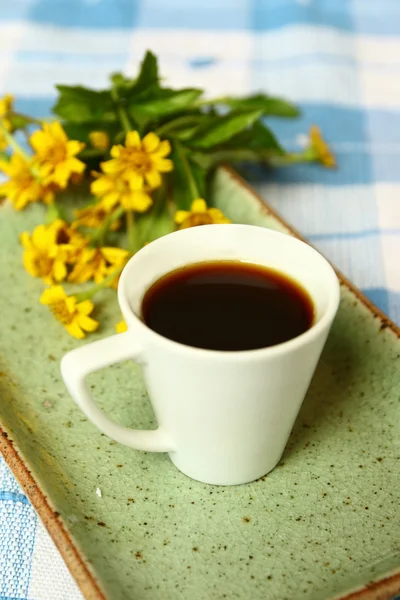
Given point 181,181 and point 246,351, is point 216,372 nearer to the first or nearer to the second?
point 246,351

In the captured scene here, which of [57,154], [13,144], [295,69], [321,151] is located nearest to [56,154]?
[57,154]

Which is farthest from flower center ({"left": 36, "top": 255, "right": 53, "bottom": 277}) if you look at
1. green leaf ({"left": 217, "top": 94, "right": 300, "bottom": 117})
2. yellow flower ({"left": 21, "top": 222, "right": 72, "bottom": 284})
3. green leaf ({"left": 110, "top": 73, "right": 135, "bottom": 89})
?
green leaf ({"left": 217, "top": 94, "right": 300, "bottom": 117})

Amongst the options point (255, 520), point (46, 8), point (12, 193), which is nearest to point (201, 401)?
point (255, 520)

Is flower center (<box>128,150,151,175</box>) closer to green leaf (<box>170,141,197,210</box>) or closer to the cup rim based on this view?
green leaf (<box>170,141,197,210</box>)

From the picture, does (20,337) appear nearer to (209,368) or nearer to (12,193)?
(12,193)

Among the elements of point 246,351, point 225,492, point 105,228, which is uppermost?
point 246,351
